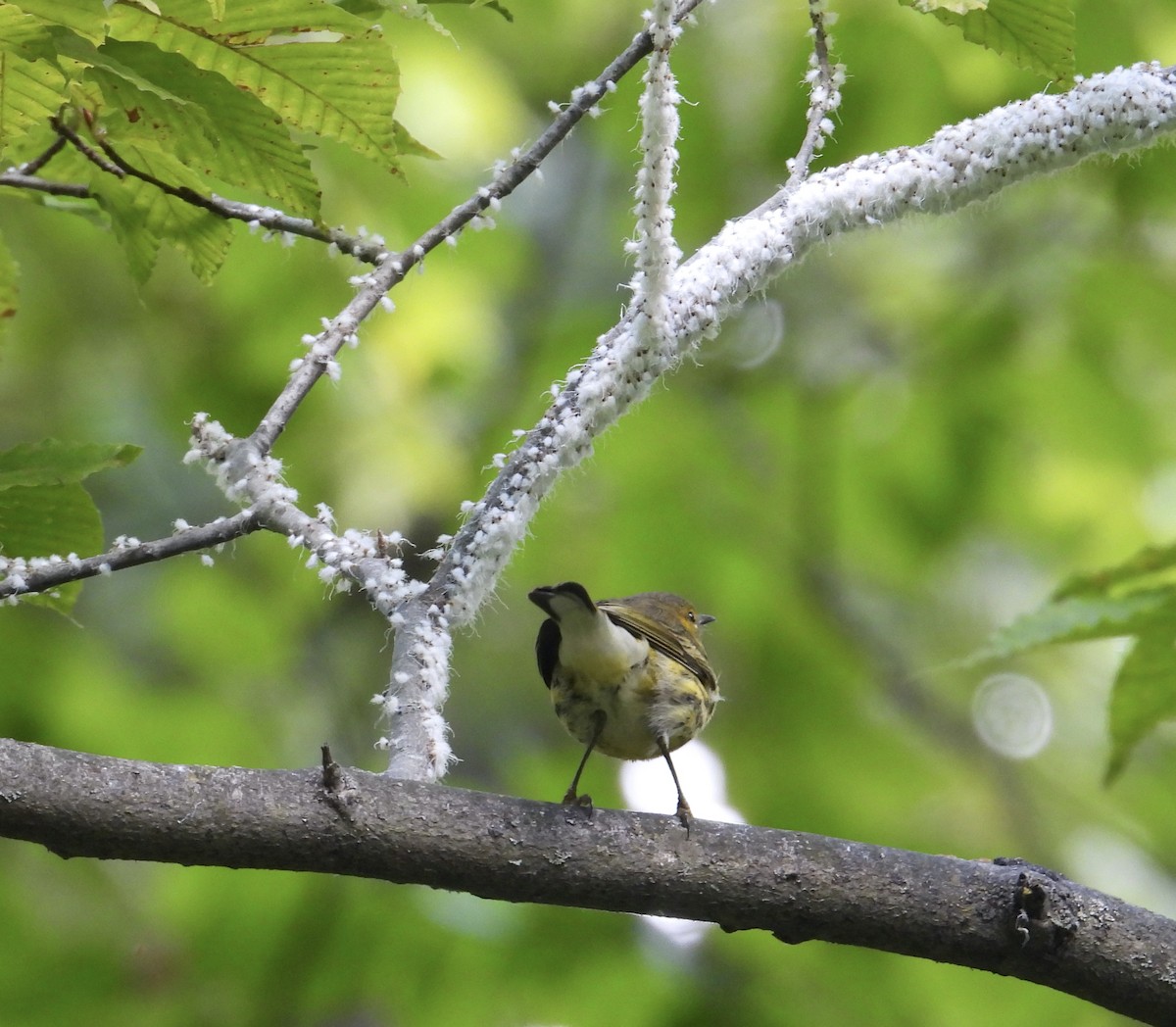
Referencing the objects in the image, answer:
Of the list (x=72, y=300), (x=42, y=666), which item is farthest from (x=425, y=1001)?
(x=72, y=300)

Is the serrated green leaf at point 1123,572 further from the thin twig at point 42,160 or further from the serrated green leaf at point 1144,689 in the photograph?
the thin twig at point 42,160

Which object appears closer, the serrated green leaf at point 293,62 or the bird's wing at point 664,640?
the serrated green leaf at point 293,62

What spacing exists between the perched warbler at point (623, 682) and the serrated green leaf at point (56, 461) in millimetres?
829

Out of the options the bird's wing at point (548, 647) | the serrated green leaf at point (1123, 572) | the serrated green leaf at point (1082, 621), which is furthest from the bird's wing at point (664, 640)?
the serrated green leaf at point (1123, 572)

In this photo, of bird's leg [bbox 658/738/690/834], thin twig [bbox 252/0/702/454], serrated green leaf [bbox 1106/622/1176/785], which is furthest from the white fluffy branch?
serrated green leaf [bbox 1106/622/1176/785]

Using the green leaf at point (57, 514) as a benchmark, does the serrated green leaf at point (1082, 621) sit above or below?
above

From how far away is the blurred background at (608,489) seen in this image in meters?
3.10

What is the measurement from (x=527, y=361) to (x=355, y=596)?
39.1 inches

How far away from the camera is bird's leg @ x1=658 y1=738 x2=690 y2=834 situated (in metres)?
1.51

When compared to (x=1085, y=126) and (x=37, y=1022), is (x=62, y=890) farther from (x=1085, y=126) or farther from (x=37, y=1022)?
(x=1085, y=126)

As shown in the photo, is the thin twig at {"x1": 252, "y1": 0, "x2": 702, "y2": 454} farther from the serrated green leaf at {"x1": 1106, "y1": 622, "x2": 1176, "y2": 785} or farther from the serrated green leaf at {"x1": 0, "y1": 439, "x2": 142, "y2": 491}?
the serrated green leaf at {"x1": 1106, "y1": 622, "x2": 1176, "y2": 785}

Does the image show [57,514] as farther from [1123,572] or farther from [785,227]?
[1123,572]

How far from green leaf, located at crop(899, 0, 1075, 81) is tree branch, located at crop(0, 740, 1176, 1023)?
103 centimetres

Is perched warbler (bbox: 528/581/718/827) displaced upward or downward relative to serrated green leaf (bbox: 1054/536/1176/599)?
downward
